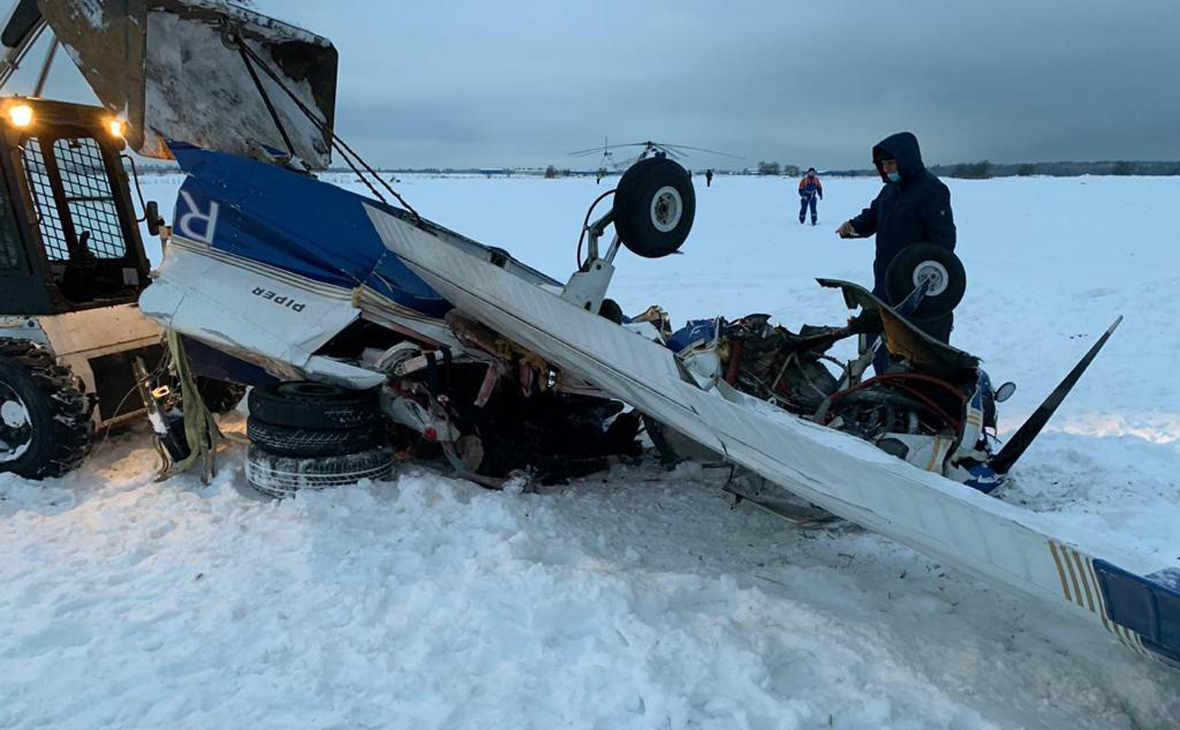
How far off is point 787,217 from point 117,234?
24.8m

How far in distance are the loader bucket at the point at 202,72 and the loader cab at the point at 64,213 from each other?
496mm

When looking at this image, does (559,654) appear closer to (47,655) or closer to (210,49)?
(47,655)

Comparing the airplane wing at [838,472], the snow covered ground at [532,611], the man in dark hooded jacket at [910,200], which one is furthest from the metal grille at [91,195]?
the man in dark hooded jacket at [910,200]

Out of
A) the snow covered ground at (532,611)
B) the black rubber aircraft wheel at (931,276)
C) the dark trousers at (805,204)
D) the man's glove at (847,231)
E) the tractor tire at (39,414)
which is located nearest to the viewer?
the snow covered ground at (532,611)

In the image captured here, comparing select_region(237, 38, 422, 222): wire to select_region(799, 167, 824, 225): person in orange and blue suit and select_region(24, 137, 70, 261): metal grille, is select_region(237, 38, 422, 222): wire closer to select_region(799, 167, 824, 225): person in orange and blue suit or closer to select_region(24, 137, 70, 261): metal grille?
select_region(24, 137, 70, 261): metal grille

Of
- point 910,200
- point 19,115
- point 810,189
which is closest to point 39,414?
point 19,115

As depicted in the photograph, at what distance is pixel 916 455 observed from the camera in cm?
393

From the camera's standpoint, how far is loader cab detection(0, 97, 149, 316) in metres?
4.88

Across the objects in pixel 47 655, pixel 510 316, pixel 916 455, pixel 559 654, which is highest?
pixel 510 316

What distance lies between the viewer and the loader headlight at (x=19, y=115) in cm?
484

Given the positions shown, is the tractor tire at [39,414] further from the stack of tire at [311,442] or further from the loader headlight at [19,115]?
the loader headlight at [19,115]

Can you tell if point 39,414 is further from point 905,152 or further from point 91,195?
point 905,152

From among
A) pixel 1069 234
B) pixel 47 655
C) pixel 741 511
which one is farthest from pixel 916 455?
pixel 1069 234

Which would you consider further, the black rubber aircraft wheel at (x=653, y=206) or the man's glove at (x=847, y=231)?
the man's glove at (x=847, y=231)
